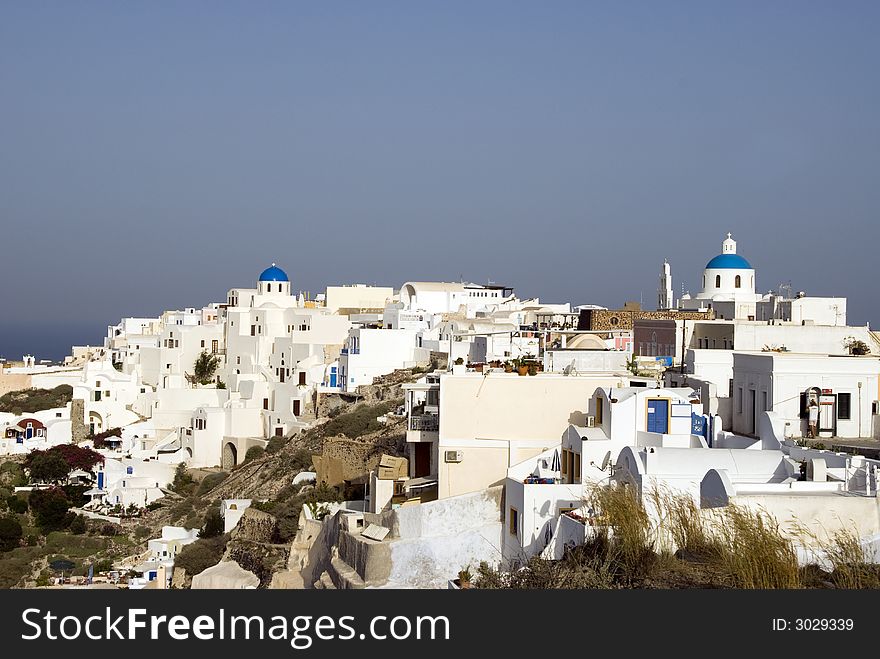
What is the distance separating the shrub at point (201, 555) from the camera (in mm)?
22734

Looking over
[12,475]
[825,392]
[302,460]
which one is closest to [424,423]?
[825,392]

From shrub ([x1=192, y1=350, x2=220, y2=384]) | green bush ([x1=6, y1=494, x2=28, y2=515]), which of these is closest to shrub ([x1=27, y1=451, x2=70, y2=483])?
green bush ([x1=6, y1=494, x2=28, y2=515])

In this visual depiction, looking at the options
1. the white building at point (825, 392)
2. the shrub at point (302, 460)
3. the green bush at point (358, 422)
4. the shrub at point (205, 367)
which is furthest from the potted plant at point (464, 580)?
the shrub at point (205, 367)

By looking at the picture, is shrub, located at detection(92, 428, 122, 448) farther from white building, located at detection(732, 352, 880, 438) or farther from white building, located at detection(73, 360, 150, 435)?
white building, located at detection(732, 352, 880, 438)

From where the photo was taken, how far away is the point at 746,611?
25.3ft

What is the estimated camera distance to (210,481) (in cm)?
3481

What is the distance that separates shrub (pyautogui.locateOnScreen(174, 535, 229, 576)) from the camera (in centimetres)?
2273

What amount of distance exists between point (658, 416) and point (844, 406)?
8.68ft

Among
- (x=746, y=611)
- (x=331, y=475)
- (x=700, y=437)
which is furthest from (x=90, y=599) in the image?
(x=331, y=475)

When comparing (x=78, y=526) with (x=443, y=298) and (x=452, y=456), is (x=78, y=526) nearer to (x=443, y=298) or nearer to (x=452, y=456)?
(x=452, y=456)

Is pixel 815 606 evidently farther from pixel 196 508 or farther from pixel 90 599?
pixel 196 508

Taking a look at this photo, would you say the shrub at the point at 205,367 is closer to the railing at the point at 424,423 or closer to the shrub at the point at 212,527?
the shrub at the point at 212,527

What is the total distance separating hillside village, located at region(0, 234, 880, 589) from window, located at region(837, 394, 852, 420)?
26 mm

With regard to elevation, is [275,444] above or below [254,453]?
above
